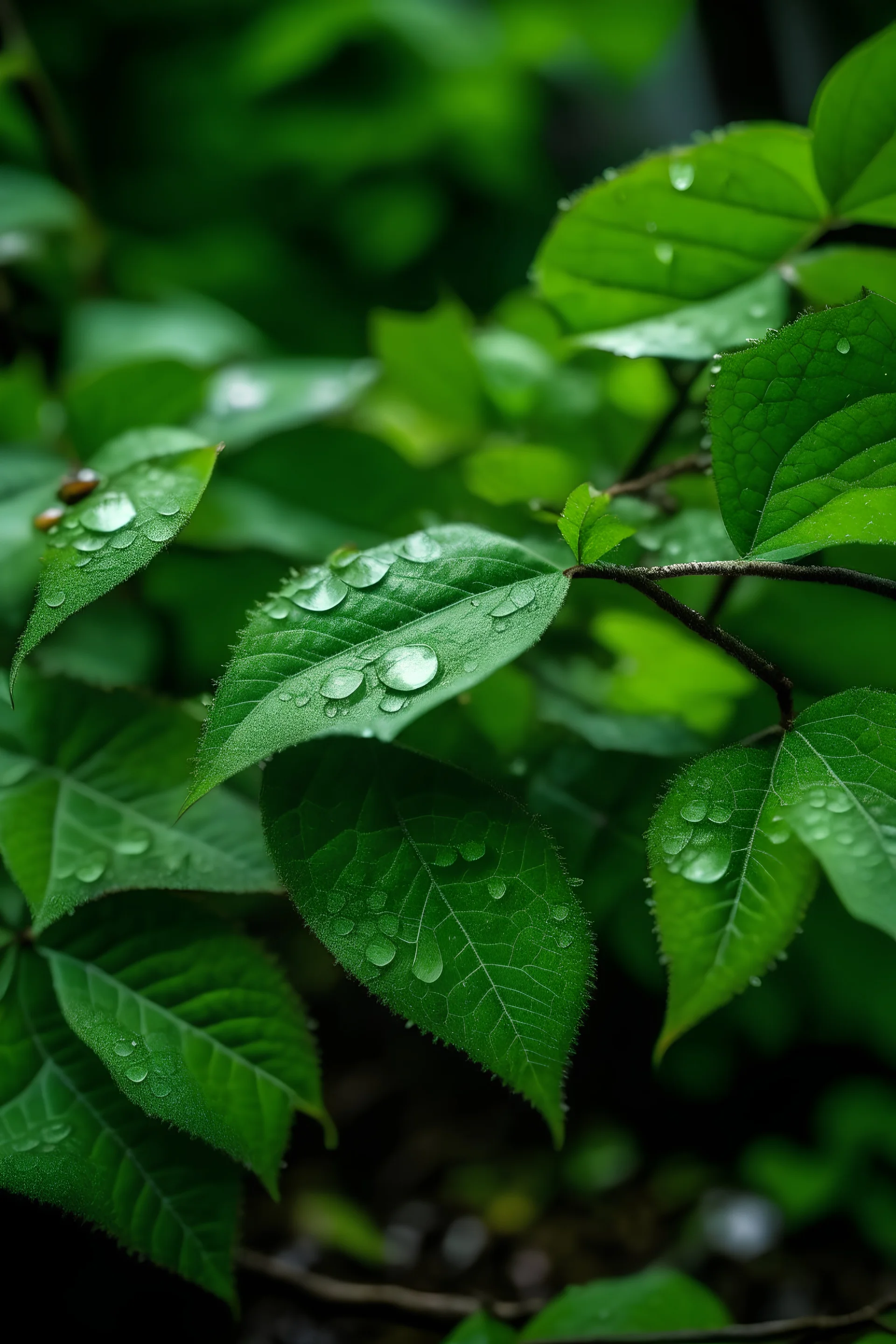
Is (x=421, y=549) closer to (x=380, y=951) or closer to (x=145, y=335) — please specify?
(x=380, y=951)

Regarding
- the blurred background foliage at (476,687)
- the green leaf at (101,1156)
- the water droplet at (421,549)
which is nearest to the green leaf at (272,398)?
the blurred background foliage at (476,687)

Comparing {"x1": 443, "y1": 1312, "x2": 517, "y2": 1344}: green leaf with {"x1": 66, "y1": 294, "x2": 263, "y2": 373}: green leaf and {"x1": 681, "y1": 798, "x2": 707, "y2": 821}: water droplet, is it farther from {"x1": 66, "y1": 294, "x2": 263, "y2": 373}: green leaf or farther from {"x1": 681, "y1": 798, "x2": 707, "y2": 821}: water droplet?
{"x1": 66, "y1": 294, "x2": 263, "y2": 373}: green leaf

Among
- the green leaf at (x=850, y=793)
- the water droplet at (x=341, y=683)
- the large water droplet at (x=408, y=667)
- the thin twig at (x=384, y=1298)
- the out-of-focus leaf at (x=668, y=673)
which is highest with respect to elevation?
the large water droplet at (x=408, y=667)

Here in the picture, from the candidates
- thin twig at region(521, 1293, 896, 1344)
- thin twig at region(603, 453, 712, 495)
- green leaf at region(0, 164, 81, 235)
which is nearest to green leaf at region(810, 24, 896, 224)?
thin twig at region(603, 453, 712, 495)

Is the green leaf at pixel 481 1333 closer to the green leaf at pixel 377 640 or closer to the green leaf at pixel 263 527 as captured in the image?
the green leaf at pixel 377 640

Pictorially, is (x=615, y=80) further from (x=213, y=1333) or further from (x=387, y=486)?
(x=213, y=1333)

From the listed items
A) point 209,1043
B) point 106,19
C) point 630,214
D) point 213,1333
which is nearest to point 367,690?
point 209,1043
